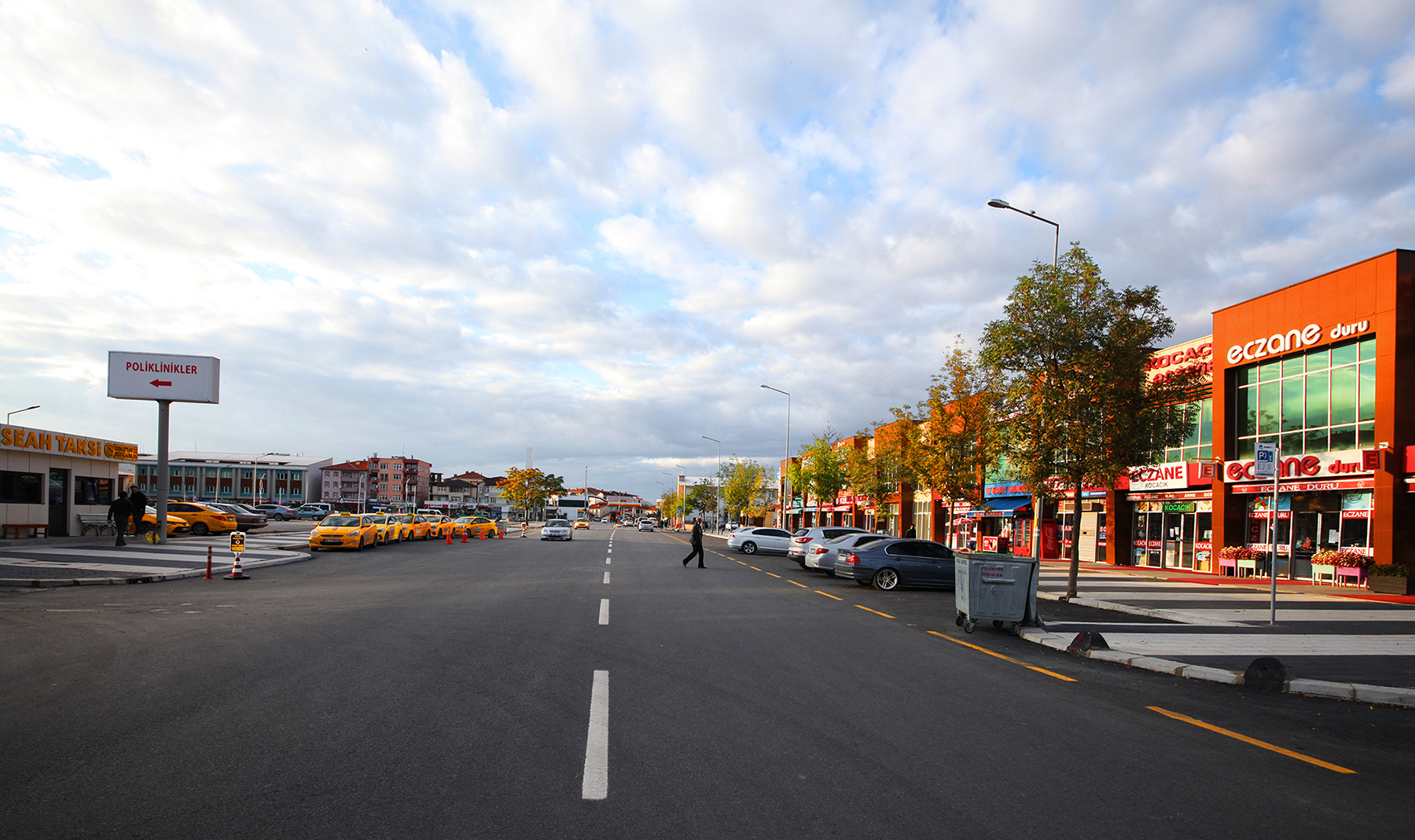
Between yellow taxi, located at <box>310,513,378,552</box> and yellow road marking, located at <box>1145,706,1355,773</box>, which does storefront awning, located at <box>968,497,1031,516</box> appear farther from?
yellow road marking, located at <box>1145,706,1355,773</box>

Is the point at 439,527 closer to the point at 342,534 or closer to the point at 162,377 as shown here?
the point at 342,534

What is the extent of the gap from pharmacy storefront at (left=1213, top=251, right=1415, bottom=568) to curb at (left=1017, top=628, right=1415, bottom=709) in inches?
562

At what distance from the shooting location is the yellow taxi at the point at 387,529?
117 feet

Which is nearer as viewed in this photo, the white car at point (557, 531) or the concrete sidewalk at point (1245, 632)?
the concrete sidewalk at point (1245, 632)

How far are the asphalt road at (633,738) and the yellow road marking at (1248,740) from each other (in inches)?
2.9

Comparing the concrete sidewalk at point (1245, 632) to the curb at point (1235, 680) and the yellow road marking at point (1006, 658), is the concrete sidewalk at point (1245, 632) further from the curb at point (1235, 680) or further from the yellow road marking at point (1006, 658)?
the yellow road marking at point (1006, 658)

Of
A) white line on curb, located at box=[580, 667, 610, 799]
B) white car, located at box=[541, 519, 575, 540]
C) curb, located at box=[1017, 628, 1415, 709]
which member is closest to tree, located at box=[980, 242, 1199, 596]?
curb, located at box=[1017, 628, 1415, 709]

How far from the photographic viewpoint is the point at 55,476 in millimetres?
31938

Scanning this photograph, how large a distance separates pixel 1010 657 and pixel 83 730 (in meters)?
9.68

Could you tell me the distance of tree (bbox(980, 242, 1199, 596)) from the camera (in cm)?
1770

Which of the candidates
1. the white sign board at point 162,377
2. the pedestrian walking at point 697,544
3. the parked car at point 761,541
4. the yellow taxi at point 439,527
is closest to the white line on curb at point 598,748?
the pedestrian walking at point 697,544

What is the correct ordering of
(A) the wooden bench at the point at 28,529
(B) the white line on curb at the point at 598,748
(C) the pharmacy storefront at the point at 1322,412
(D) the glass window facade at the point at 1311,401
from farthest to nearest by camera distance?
(A) the wooden bench at the point at 28,529 → (D) the glass window facade at the point at 1311,401 → (C) the pharmacy storefront at the point at 1322,412 → (B) the white line on curb at the point at 598,748

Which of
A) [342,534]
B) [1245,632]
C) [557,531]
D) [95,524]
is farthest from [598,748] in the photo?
[557,531]

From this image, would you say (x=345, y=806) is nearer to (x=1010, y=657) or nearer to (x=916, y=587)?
(x=1010, y=657)
